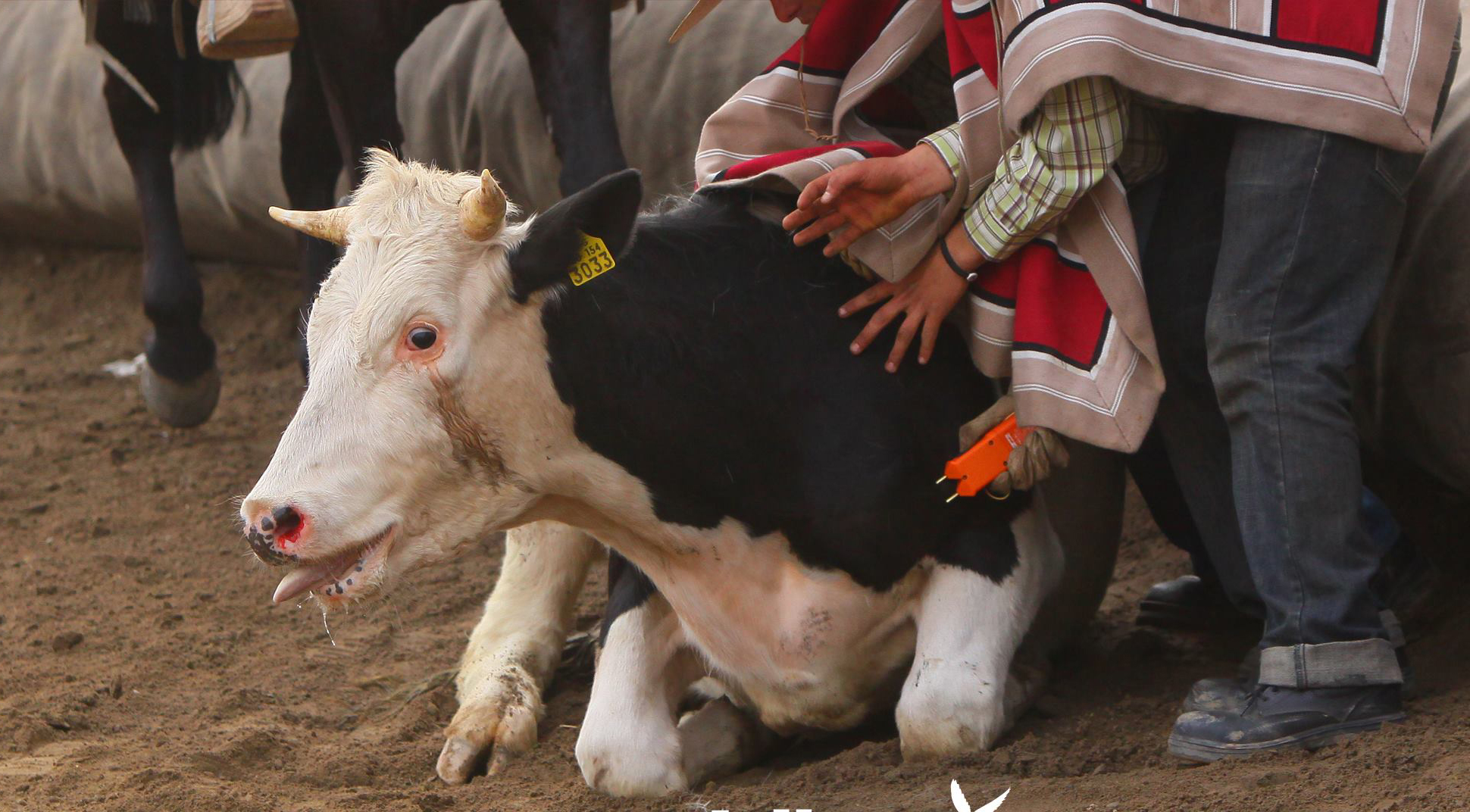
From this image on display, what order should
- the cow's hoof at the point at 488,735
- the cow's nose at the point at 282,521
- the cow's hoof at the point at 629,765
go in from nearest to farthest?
the cow's nose at the point at 282,521 < the cow's hoof at the point at 629,765 < the cow's hoof at the point at 488,735

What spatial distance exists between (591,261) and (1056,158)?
0.77m

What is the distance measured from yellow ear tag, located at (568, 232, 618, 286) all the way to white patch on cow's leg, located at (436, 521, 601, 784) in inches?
37.2

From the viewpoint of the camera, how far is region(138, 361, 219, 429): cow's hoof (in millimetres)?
5590

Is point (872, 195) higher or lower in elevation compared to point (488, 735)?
higher

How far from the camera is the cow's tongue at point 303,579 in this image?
2516 millimetres

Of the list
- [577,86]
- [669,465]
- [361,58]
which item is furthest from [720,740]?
[361,58]

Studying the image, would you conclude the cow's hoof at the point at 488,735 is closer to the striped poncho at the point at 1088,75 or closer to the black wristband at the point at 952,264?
the striped poncho at the point at 1088,75

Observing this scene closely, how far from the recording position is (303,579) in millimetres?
2523

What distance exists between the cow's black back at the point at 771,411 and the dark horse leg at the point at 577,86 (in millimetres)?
1281

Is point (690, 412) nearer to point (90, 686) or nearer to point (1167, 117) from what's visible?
point (1167, 117)

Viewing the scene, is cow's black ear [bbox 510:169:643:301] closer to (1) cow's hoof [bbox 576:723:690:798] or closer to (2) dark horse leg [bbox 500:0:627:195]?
(1) cow's hoof [bbox 576:723:690:798]

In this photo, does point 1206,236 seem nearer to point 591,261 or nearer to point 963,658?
point 963,658

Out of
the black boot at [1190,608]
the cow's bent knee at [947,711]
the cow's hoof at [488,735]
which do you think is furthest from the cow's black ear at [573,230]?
the black boot at [1190,608]

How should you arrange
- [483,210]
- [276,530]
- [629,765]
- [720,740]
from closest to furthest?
[276,530], [483,210], [629,765], [720,740]
